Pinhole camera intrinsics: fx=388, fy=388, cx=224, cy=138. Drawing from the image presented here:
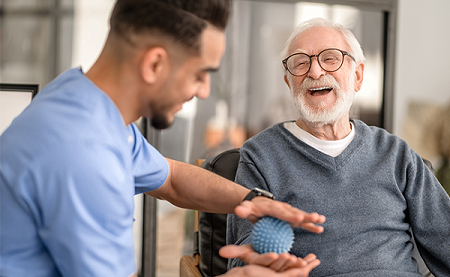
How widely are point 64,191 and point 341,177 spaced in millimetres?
1035

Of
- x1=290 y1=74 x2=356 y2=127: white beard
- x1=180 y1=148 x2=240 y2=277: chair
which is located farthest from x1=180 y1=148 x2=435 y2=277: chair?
x1=290 y1=74 x2=356 y2=127: white beard

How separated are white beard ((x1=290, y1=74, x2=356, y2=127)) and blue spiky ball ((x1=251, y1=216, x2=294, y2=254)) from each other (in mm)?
660

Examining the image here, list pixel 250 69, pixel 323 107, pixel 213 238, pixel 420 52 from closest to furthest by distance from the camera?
pixel 323 107 → pixel 213 238 → pixel 250 69 → pixel 420 52

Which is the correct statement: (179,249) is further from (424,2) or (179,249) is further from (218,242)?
(424,2)

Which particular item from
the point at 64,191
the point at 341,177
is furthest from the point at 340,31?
the point at 64,191

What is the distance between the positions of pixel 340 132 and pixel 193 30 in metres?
0.95

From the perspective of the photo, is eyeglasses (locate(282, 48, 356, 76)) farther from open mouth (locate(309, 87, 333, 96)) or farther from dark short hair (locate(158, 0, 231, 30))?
dark short hair (locate(158, 0, 231, 30))

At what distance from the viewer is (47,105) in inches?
30.4

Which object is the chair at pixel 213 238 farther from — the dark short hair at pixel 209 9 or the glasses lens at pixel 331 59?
the dark short hair at pixel 209 9

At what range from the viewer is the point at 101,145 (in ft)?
2.49

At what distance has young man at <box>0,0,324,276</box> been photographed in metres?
0.71

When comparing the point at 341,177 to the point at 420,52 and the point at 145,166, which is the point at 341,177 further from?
the point at 420,52

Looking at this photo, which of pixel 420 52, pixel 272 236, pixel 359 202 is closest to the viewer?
pixel 272 236

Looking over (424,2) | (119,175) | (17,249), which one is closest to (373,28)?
(424,2)
